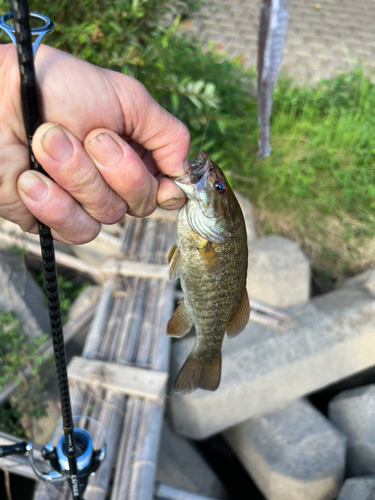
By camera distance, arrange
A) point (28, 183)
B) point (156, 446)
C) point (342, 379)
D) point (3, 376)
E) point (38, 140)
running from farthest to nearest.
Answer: point (342, 379)
point (3, 376)
point (156, 446)
point (28, 183)
point (38, 140)

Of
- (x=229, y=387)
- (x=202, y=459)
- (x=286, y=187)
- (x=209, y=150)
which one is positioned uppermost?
(x=209, y=150)

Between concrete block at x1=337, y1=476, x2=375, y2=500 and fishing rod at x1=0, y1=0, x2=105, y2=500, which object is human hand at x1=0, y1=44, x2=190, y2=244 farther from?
concrete block at x1=337, y1=476, x2=375, y2=500

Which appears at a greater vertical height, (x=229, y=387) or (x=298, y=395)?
(x=229, y=387)

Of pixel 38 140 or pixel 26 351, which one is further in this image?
pixel 26 351

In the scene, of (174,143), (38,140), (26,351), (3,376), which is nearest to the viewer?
(38,140)

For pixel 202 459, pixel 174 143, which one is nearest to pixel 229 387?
pixel 202 459

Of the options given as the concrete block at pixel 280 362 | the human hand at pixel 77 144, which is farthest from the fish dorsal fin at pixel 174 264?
the concrete block at pixel 280 362

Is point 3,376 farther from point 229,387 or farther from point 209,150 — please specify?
point 209,150

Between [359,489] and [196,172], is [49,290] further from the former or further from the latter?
[359,489]
